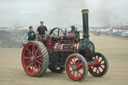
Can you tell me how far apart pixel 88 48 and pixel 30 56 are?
1967 millimetres

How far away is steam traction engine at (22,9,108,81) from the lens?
7082 millimetres

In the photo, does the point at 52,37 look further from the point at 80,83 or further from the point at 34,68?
the point at 80,83

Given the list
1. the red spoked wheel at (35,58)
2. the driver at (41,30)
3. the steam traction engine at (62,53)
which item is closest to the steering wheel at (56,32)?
the steam traction engine at (62,53)

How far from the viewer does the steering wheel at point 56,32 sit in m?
7.92

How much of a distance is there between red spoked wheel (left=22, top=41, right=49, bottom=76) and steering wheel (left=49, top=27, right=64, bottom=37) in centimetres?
77

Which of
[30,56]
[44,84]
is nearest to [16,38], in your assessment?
[30,56]

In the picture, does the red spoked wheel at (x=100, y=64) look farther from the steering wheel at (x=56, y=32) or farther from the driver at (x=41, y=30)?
the driver at (x=41, y=30)

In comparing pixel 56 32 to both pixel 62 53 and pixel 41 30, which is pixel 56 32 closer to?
pixel 41 30

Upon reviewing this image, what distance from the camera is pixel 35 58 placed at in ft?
24.6

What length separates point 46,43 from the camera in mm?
7930

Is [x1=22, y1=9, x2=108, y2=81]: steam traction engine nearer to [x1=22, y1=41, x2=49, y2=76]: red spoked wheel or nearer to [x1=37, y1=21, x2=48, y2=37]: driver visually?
[x1=22, y1=41, x2=49, y2=76]: red spoked wheel

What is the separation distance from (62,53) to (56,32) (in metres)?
0.87

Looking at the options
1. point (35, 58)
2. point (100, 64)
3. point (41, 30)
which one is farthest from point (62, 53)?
point (41, 30)

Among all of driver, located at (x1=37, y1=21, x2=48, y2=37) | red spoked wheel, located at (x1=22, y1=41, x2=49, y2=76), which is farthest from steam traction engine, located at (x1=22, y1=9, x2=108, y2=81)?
driver, located at (x1=37, y1=21, x2=48, y2=37)
